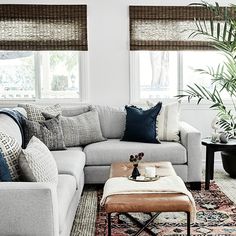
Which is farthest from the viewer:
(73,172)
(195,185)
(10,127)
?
(195,185)

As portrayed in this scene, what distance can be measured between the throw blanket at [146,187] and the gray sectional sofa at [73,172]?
0.31 m

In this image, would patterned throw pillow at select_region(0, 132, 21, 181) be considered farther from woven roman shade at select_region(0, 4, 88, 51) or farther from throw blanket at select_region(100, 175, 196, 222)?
woven roman shade at select_region(0, 4, 88, 51)

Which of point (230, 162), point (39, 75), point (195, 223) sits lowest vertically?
point (195, 223)

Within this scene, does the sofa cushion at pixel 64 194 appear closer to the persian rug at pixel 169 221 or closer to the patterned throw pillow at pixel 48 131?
the persian rug at pixel 169 221

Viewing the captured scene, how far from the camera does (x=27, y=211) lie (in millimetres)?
2295

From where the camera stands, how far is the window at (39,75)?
570 cm

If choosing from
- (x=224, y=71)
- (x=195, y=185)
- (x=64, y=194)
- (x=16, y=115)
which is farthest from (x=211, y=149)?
(x=64, y=194)

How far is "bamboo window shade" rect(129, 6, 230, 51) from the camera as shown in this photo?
5.53 meters

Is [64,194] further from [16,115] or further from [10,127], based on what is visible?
[16,115]

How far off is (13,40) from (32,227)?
3706 mm

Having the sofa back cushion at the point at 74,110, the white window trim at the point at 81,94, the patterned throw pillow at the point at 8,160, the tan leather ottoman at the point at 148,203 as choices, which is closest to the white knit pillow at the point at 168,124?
the sofa back cushion at the point at 74,110

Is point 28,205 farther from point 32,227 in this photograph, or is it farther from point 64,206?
point 64,206

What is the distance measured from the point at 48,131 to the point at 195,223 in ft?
5.83

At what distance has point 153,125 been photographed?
482cm
